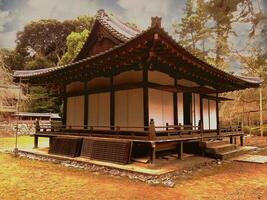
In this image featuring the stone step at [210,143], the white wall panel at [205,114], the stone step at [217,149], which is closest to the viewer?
the stone step at [217,149]

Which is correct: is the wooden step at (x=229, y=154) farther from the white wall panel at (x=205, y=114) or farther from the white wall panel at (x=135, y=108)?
the white wall panel at (x=135, y=108)

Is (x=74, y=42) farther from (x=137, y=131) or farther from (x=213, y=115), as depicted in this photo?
(x=137, y=131)

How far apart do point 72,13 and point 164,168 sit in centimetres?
4668

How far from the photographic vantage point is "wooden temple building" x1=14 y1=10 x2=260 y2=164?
988 centimetres

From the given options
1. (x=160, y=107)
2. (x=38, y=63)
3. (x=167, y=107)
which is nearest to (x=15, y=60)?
(x=38, y=63)

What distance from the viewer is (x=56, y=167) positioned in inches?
421

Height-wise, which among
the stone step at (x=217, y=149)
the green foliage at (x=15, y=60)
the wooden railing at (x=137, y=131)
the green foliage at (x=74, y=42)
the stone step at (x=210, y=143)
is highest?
the green foliage at (x=15, y=60)

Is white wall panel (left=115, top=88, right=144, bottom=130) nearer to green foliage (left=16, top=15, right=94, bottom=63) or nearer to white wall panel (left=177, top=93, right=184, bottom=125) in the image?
white wall panel (left=177, top=93, right=184, bottom=125)

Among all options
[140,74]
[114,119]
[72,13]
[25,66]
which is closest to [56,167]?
[114,119]

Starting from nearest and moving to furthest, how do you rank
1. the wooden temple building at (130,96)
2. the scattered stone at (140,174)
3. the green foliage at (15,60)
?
the scattered stone at (140,174) → the wooden temple building at (130,96) → the green foliage at (15,60)

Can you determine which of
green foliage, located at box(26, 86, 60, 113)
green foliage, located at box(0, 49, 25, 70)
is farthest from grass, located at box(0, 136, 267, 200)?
green foliage, located at box(0, 49, 25, 70)

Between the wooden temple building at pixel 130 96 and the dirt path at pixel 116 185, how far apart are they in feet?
5.66

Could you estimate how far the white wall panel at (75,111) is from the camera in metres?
14.1

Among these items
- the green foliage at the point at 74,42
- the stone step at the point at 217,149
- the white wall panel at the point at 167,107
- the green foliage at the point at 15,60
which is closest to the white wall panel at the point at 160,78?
the white wall panel at the point at 167,107
